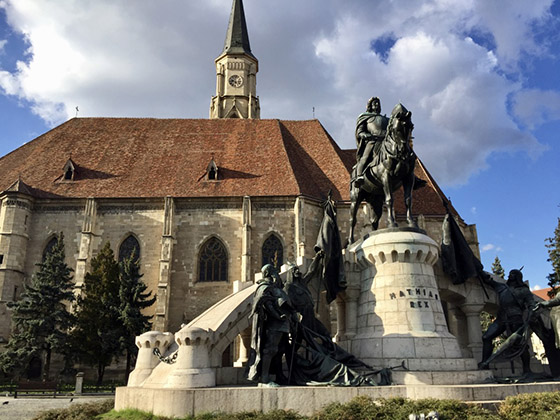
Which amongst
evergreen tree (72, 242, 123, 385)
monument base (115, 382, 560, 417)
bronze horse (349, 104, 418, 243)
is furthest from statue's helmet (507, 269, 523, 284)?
evergreen tree (72, 242, 123, 385)

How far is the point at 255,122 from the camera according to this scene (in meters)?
32.4

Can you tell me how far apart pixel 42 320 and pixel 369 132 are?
16766 mm

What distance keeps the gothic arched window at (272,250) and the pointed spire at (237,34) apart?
26.0 meters

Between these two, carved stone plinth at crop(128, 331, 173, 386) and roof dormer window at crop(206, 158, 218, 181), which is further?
roof dormer window at crop(206, 158, 218, 181)

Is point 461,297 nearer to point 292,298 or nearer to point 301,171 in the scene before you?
point 292,298

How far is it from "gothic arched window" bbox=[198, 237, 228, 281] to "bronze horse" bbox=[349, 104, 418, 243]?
14341 millimetres

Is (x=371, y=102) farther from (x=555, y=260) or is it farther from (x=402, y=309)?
(x=555, y=260)

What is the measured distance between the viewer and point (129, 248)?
25797 millimetres

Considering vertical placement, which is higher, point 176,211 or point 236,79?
point 236,79

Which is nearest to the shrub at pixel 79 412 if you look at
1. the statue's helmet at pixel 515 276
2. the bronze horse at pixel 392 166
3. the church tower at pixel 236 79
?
the bronze horse at pixel 392 166

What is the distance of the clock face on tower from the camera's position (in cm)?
4388

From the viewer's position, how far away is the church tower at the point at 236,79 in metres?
42.5

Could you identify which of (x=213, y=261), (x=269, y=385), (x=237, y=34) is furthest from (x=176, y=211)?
(x=237, y=34)

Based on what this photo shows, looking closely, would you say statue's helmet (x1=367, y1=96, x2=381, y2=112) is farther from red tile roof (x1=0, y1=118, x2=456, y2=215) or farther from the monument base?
red tile roof (x1=0, y1=118, x2=456, y2=215)
